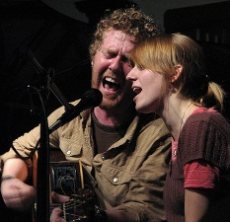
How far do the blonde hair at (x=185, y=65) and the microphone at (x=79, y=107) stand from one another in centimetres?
34

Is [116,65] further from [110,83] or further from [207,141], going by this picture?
[207,141]

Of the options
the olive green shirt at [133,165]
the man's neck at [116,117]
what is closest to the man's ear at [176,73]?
the olive green shirt at [133,165]

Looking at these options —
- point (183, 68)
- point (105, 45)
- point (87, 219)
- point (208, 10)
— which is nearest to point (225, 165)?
point (183, 68)

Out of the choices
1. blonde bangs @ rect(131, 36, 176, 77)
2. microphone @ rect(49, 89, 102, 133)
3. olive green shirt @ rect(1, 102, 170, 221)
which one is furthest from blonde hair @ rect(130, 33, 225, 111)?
olive green shirt @ rect(1, 102, 170, 221)

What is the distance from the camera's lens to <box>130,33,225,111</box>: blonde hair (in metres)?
1.63

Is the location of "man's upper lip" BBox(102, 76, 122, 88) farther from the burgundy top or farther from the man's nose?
the burgundy top

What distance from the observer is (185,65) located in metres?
1.64

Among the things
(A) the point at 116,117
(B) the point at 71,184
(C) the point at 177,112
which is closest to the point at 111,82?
(A) the point at 116,117

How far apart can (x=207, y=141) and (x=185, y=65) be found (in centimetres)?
29

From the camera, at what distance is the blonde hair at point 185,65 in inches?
64.4

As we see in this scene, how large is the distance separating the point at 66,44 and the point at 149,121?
3.91 feet

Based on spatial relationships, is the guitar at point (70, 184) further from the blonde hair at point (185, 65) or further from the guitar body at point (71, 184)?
the blonde hair at point (185, 65)

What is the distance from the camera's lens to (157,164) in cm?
201

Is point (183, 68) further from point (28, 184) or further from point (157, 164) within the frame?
point (28, 184)
